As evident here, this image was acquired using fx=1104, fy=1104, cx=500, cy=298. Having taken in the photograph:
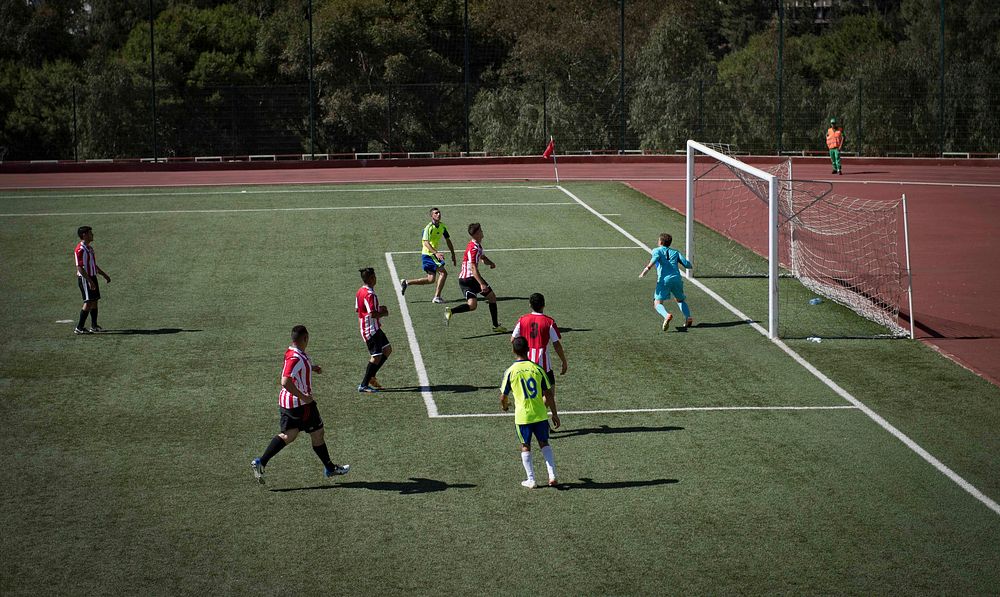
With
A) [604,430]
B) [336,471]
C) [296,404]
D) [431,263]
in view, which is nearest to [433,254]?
[431,263]

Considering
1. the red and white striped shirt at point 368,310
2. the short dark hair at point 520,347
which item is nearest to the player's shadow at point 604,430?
the short dark hair at point 520,347

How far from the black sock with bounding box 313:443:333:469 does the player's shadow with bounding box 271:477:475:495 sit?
0.24 m

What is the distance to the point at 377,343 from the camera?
1541cm

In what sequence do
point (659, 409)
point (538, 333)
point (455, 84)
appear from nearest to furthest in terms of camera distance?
1. point (538, 333)
2. point (659, 409)
3. point (455, 84)

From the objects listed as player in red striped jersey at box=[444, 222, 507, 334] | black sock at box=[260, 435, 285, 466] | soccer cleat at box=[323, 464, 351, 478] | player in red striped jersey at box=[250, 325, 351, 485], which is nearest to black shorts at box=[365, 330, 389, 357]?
soccer cleat at box=[323, 464, 351, 478]

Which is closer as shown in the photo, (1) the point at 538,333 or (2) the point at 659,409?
(1) the point at 538,333

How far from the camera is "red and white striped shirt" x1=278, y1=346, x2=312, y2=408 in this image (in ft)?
38.4

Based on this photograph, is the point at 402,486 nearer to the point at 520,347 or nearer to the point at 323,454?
the point at 323,454

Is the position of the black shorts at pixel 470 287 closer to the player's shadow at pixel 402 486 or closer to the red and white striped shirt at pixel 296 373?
the player's shadow at pixel 402 486

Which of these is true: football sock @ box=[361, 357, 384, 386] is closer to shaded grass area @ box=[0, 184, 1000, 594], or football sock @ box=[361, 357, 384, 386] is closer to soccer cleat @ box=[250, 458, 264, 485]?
shaded grass area @ box=[0, 184, 1000, 594]

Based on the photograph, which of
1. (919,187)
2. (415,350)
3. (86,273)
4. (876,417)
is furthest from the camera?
(919,187)

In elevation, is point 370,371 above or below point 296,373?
below

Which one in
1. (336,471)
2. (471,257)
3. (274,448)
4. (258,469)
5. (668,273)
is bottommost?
(336,471)

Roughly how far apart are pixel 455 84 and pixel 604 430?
3690cm
